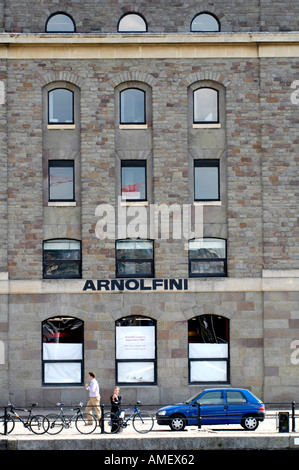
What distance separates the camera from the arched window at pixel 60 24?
35.8 meters

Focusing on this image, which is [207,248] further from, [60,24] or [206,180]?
[60,24]

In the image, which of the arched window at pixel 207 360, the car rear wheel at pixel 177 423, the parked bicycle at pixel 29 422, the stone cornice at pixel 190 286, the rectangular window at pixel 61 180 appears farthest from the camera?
the rectangular window at pixel 61 180

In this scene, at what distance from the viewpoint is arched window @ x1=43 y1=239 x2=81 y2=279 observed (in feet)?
116

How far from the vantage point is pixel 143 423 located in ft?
97.2

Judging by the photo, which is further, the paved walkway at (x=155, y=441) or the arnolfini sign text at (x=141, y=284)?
the arnolfini sign text at (x=141, y=284)

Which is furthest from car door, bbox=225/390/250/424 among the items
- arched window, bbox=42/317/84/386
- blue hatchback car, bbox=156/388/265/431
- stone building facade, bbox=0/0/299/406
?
arched window, bbox=42/317/84/386

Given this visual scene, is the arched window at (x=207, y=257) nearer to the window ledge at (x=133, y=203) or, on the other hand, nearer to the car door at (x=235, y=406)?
the window ledge at (x=133, y=203)

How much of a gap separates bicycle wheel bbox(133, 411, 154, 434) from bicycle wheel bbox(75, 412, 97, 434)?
1408mm

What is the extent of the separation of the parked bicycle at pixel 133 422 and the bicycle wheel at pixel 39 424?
1.96 meters

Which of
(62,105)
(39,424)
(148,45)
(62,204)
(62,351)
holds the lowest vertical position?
(39,424)

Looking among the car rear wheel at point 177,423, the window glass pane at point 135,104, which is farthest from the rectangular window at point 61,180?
the car rear wheel at point 177,423

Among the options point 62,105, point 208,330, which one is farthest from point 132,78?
point 208,330

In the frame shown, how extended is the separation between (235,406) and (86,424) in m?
4.96

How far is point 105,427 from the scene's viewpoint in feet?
100
